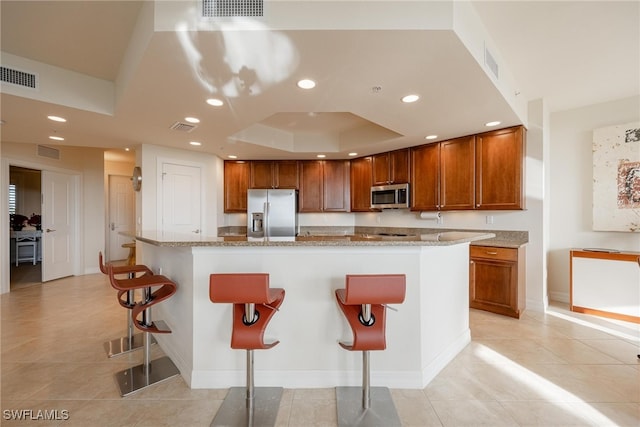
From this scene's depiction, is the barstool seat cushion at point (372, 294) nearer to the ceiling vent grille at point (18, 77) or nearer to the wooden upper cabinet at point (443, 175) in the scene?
the wooden upper cabinet at point (443, 175)

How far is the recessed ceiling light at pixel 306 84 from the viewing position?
86.1 inches

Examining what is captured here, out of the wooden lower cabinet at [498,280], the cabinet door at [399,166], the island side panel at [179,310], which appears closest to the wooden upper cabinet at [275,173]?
the cabinet door at [399,166]

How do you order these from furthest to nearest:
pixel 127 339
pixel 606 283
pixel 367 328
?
pixel 606 283, pixel 127 339, pixel 367 328

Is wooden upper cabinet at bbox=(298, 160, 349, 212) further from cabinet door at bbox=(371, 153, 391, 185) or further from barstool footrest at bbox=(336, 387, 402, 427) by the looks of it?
barstool footrest at bbox=(336, 387, 402, 427)

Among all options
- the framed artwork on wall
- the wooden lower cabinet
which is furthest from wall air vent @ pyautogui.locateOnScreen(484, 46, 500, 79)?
the framed artwork on wall

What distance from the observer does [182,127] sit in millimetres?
3395

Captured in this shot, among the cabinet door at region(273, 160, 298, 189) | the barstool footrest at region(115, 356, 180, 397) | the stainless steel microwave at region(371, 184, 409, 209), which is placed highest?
the cabinet door at region(273, 160, 298, 189)

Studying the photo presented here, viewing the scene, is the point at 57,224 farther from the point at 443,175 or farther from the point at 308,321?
the point at 443,175

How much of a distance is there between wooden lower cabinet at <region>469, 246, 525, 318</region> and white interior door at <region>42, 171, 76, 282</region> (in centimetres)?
689

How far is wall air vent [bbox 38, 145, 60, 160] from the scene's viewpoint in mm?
4805

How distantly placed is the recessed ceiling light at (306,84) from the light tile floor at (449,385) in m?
2.29

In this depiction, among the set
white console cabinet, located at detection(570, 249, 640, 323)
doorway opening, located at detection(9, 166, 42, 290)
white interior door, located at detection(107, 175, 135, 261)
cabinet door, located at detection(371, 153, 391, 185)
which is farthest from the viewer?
white interior door, located at detection(107, 175, 135, 261)

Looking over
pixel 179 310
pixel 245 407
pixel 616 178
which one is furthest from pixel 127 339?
pixel 616 178

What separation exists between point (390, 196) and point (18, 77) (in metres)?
4.41
